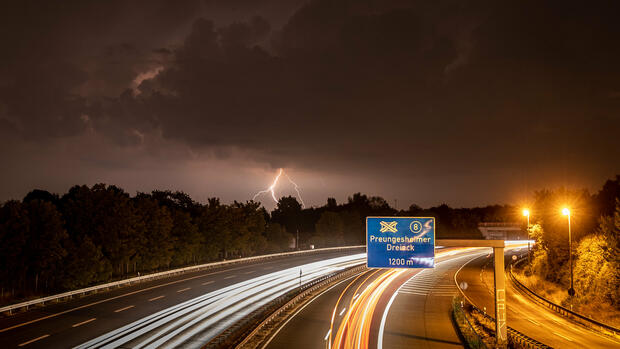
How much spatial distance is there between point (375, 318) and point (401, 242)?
31.4 feet

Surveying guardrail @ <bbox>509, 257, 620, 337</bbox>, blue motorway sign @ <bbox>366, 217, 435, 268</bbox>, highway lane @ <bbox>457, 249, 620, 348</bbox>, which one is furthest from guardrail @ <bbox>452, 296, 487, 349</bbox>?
guardrail @ <bbox>509, 257, 620, 337</bbox>

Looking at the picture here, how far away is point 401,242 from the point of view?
81.0 feet

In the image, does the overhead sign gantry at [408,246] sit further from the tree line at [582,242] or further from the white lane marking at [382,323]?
the tree line at [582,242]

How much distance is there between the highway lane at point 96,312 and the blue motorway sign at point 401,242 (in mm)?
17199

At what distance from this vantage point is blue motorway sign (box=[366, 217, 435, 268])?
24.2 meters

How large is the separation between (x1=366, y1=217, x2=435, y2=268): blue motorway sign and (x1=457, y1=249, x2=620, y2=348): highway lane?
10.5 meters

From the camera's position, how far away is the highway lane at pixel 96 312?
24531 mm

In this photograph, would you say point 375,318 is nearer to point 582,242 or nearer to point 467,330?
point 467,330

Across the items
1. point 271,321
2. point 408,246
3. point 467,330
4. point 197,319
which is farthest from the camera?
point 271,321

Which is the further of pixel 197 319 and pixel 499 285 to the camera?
pixel 197 319

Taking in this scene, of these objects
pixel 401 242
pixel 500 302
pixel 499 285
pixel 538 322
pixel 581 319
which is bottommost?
pixel 538 322

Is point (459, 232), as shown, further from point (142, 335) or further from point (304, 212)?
point (142, 335)

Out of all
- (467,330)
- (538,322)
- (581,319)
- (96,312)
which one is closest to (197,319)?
(96,312)

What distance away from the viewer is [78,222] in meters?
55.7
